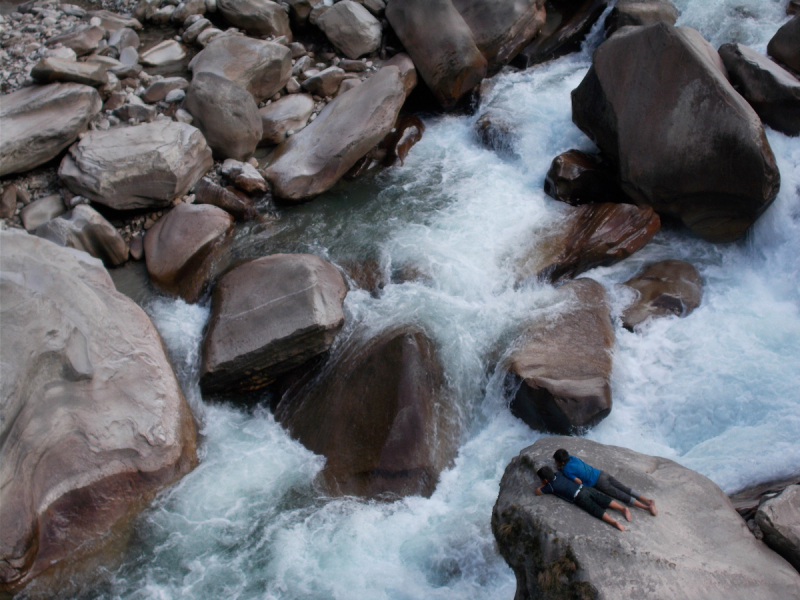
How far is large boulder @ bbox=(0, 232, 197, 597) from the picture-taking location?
467 cm

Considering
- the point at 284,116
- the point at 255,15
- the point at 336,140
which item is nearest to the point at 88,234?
the point at 336,140

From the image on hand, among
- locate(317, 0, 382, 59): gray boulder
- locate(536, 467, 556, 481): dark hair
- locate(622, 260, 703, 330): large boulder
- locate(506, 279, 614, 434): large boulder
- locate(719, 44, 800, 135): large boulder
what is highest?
locate(719, 44, 800, 135): large boulder

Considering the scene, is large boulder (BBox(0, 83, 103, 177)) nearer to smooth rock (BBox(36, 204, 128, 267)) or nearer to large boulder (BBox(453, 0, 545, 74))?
smooth rock (BBox(36, 204, 128, 267))

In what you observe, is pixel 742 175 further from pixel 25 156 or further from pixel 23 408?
pixel 25 156

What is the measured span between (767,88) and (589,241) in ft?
10.1

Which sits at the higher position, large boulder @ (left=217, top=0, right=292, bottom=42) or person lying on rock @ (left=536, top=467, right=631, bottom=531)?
large boulder @ (left=217, top=0, right=292, bottom=42)

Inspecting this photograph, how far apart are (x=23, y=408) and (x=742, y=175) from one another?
8062 millimetres

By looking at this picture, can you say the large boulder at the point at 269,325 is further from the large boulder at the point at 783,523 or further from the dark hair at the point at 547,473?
the large boulder at the point at 783,523

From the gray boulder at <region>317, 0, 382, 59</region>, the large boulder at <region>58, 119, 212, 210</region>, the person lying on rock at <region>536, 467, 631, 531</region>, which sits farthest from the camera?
the gray boulder at <region>317, 0, 382, 59</region>

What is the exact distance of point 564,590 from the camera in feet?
11.1

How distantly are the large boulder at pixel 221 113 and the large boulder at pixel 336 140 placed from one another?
0.58m

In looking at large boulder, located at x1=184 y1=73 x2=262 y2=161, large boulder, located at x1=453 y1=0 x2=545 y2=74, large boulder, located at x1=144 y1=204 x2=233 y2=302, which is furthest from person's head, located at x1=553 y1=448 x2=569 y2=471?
large boulder, located at x1=453 y1=0 x2=545 y2=74

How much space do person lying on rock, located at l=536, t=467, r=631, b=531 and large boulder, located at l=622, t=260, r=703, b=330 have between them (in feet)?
10.6

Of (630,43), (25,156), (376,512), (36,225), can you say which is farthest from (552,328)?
(25,156)
